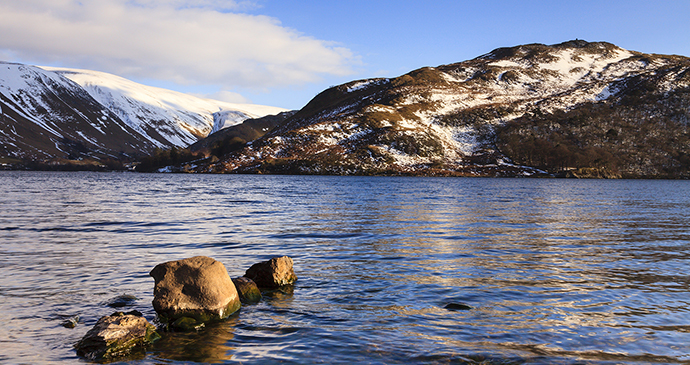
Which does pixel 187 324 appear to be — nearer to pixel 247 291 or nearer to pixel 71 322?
pixel 247 291

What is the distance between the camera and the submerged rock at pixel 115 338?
11789 mm

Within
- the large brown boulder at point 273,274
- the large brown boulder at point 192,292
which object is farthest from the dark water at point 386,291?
the large brown boulder at point 273,274

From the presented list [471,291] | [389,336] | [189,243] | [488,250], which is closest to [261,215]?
[189,243]

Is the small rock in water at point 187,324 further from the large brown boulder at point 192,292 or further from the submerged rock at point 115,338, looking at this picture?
the submerged rock at point 115,338

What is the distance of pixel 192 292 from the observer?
48.6 ft

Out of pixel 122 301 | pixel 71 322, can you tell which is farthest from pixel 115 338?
pixel 122 301

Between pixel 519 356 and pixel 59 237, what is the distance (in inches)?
1185

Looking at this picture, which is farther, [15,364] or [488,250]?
[488,250]

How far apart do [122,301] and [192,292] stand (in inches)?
133

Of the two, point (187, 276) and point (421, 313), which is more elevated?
point (187, 276)

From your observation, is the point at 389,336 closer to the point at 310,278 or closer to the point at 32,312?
the point at 310,278

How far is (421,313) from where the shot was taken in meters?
15.0

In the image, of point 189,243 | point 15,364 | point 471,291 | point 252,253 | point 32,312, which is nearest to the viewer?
point 15,364

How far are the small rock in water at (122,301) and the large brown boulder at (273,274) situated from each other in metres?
4.57
